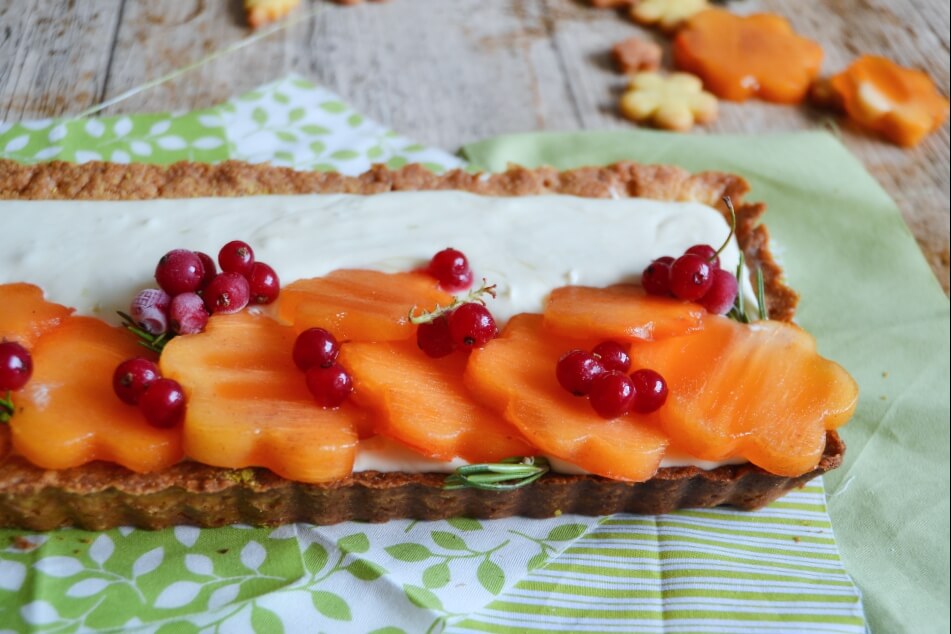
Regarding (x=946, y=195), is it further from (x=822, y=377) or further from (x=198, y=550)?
(x=198, y=550)

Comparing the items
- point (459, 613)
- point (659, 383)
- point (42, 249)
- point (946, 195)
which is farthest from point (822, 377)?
point (42, 249)

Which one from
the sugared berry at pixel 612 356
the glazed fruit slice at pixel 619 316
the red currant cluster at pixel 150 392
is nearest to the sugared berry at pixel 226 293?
the red currant cluster at pixel 150 392

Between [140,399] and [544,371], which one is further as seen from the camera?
[544,371]

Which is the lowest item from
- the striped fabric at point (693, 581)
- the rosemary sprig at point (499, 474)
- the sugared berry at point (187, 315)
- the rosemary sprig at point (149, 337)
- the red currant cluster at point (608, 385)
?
the striped fabric at point (693, 581)

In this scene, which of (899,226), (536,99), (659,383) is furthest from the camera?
(536,99)

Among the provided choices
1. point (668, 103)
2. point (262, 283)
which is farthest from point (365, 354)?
point (668, 103)

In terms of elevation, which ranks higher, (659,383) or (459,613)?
(659,383)

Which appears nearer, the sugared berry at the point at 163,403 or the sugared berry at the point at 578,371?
the sugared berry at the point at 163,403

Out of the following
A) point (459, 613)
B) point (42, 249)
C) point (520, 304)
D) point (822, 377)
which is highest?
point (42, 249)

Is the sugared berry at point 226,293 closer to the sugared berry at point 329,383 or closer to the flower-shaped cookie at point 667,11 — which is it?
the sugared berry at point 329,383
